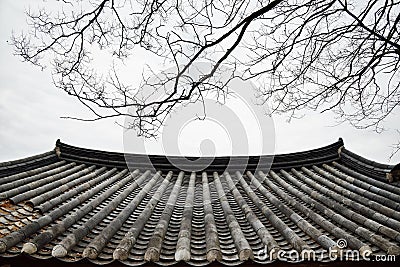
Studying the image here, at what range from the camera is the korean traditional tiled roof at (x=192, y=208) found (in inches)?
135

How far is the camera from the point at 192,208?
5.49 meters

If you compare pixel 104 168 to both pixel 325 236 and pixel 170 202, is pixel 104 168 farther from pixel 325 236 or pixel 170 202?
pixel 325 236

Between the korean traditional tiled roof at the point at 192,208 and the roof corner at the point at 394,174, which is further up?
the roof corner at the point at 394,174

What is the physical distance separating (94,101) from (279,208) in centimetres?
353

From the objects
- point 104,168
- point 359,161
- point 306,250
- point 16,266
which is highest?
point 359,161

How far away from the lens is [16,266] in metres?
3.04

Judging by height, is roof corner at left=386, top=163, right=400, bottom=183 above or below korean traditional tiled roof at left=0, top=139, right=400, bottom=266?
above

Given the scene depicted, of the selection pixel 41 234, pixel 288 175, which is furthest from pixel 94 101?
pixel 288 175

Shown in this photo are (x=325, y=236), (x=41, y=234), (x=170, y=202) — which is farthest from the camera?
(x=170, y=202)

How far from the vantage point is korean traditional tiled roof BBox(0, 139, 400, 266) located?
3438 mm

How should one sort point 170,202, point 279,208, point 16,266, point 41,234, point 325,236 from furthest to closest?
point 170,202, point 279,208, point 325,236, point 41,234, point 16,266

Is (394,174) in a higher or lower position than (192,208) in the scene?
higher

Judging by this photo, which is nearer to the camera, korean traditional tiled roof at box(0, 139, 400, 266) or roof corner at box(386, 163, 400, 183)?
korean traditional tiled roof at box(0, 139, 400, 266)

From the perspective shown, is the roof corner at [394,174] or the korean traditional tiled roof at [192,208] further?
the roof corner at [394,174]
